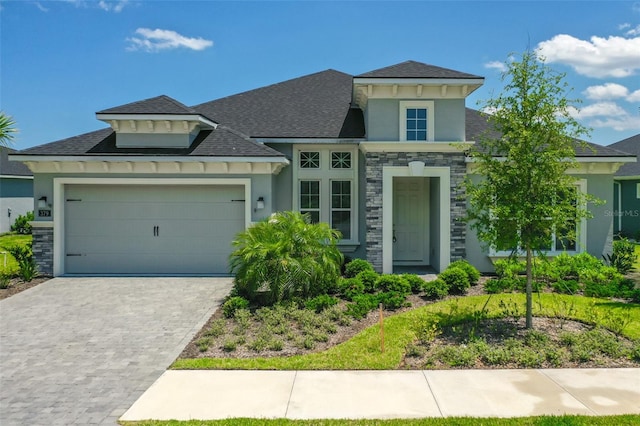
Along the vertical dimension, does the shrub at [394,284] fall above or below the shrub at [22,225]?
below

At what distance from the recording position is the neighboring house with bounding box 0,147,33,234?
84.6ft

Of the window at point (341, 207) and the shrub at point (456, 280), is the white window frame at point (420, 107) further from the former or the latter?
the shrub at point (456, 280)

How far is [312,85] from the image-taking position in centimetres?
1772

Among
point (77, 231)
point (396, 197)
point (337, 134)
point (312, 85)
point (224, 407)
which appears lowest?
point (224, 407)

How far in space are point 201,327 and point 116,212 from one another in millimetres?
6442

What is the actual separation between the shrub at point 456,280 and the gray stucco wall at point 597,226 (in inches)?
103

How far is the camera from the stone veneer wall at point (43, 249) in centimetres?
1298

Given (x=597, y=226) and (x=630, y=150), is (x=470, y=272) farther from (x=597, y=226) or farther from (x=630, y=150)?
(x=630, y=150)

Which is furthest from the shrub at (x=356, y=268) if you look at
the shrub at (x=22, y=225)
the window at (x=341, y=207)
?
the shrub at (x=22, y=225)

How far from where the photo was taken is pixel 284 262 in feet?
31.6

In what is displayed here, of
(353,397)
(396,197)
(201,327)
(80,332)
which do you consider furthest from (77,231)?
(353,397)

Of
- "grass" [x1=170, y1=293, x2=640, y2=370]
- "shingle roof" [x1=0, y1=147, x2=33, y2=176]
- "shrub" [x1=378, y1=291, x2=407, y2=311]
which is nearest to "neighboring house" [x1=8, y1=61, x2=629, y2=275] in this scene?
"shrub" [x1=378, y1=291, x2=407, y2=311]

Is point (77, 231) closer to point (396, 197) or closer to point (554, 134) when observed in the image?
point (396, 197)

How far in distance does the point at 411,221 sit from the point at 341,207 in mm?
2280
